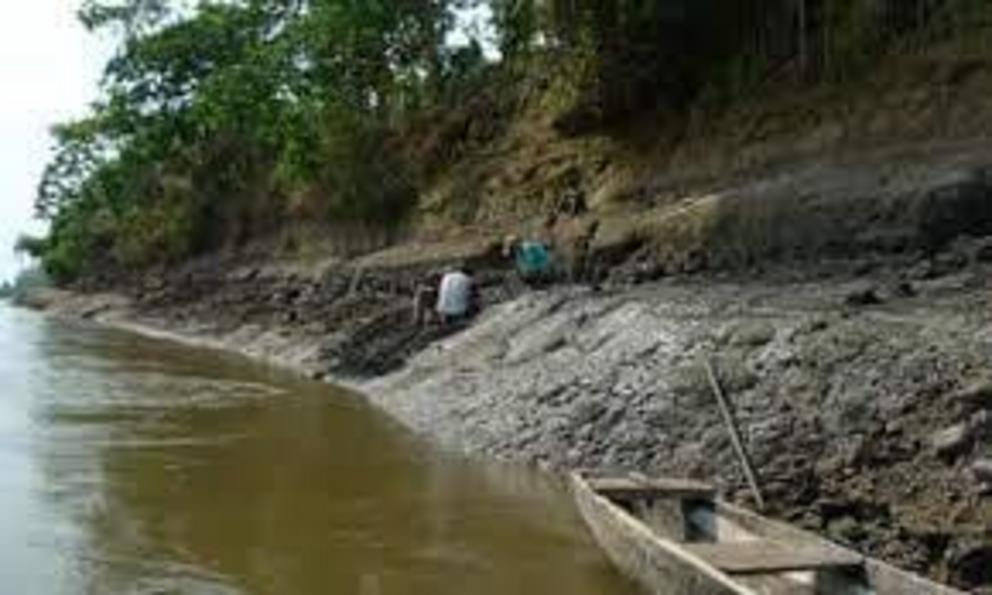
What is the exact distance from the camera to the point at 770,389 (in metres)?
17.1

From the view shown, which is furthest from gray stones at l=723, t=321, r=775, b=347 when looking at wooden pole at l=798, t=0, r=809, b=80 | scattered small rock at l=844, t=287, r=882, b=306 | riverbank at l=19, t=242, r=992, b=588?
wooden pole at l=798, t=0, r=809, b=80

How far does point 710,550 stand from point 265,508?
634 centimetres

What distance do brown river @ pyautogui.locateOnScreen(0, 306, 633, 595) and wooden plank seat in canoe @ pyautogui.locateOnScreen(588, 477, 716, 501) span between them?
0.57 meters

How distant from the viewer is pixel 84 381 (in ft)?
104

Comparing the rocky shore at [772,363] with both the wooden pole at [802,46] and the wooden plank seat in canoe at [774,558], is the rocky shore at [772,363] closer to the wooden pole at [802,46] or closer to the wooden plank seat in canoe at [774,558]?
the wooden plank seat in canoe at [774,558]

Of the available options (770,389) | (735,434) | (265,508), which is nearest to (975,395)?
(735,434)

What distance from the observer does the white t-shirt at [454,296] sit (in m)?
28.3

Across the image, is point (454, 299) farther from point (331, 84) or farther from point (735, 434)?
point (331, 84)

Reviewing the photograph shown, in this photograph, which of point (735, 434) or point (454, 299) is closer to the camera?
point (735, 434)

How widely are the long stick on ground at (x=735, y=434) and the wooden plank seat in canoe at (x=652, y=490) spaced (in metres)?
0.49

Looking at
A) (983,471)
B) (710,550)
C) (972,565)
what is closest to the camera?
(972,565)

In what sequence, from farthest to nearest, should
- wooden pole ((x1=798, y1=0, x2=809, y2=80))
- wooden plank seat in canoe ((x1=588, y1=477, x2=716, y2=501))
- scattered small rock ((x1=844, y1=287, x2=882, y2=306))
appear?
wooden pole ((x1=798, y1=0, x2=809, y2=80)), scattered small rock ((x1=844, y1=287, x2=882, y2=306)), wooden plank seat in canoe ((x1=588, y1=477, x2=716, y2=501))

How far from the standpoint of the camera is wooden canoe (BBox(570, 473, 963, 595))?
10742 millimetres

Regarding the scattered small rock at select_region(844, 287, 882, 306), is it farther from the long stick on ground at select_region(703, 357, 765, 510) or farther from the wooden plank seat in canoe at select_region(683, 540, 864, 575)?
the wooden plank seat in canoe at select_region(683, 540, 864, 575)
